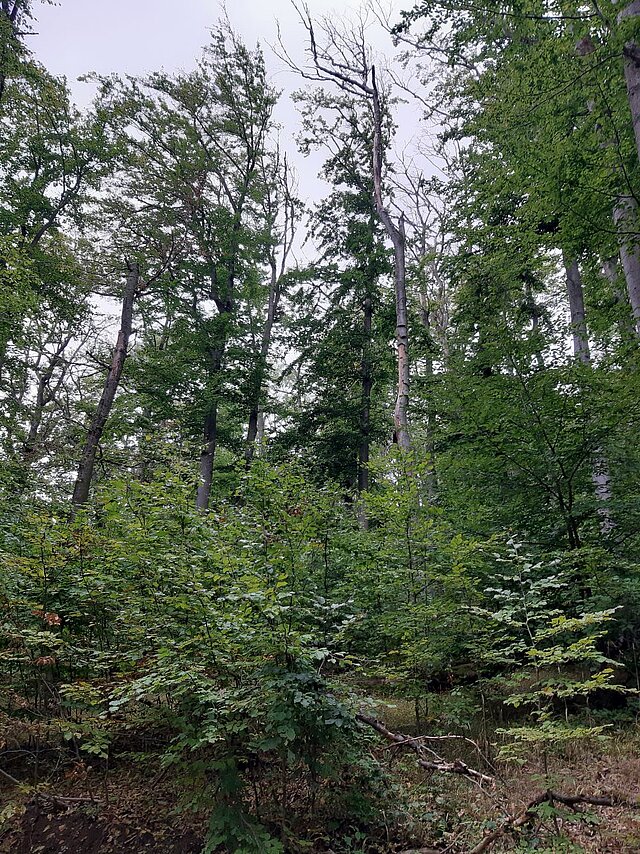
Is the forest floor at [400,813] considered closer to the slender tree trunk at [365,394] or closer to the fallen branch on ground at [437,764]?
the fallen branch on ground at [437,764]

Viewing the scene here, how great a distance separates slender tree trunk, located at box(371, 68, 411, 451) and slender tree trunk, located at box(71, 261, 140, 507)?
5.78 m

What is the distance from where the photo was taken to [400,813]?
10.8ft

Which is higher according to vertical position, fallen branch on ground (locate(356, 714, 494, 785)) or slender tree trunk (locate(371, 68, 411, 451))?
slender tree trunk (locate(371, 68, 411, 451))

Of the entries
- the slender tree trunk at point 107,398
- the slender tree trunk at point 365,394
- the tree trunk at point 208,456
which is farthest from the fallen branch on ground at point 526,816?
the tree trunk at point 208,456

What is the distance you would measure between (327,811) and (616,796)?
2114 mm

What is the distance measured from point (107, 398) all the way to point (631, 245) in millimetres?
9679

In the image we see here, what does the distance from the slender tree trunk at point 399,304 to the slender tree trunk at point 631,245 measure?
363cm

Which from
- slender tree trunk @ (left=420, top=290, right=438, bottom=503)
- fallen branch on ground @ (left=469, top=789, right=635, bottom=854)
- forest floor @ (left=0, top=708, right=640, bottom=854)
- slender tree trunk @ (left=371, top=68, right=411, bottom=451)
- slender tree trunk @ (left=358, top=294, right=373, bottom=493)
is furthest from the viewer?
slender tree trunk @ (left=358, top=294, right=373, bottom=493)

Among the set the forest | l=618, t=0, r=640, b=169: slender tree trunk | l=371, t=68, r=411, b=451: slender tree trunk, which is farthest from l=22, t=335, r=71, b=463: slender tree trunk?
l=618, t=0, r=640, b=169: slender tree trunk

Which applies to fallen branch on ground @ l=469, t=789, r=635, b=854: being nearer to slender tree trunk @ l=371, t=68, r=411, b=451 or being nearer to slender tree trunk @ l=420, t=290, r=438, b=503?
slender tree trunk @ l=420, t=290, r=438, b=503

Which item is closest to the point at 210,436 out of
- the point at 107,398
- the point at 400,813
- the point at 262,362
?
the point at 262,362

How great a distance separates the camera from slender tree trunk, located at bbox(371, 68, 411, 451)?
8.15m

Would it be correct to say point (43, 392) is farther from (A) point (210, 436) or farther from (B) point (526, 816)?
(B) point (526, 816)

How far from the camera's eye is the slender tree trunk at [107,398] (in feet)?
30.8
